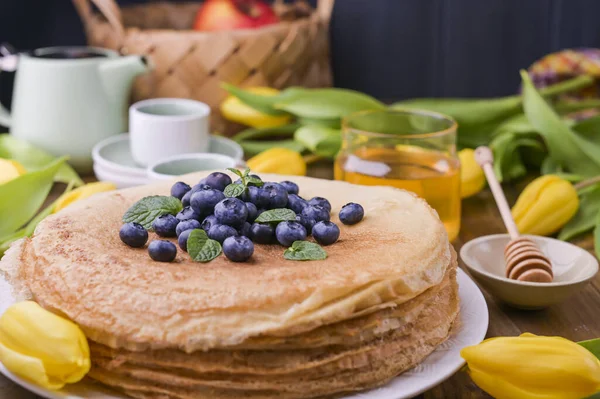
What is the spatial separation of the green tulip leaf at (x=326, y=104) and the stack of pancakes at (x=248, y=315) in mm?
977

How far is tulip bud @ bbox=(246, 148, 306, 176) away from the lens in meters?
1.73

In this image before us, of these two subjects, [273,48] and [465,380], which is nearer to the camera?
[465,380]

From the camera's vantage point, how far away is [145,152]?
1777 millimetres

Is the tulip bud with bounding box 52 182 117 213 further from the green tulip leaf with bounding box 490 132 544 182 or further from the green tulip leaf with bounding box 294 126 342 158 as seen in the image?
the green tulip leaf with bounding box 490 132 544 182

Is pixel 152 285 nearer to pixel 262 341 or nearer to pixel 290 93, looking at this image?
pixel 262 341

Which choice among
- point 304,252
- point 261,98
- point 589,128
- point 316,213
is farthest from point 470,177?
point 304,252

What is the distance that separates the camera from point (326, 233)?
104cm

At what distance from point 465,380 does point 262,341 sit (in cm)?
35

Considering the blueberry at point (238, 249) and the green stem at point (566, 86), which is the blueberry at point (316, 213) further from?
the green stem at point (566, 86)

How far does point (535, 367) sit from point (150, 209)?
0.58 metres

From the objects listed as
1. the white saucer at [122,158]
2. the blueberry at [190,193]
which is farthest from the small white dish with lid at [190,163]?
the blueberry at [190,193]

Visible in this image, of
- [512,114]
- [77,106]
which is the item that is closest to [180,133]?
[77,106]

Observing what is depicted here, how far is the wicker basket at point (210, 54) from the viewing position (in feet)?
6.89

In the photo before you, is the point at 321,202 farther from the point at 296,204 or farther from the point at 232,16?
the point at 232,16
